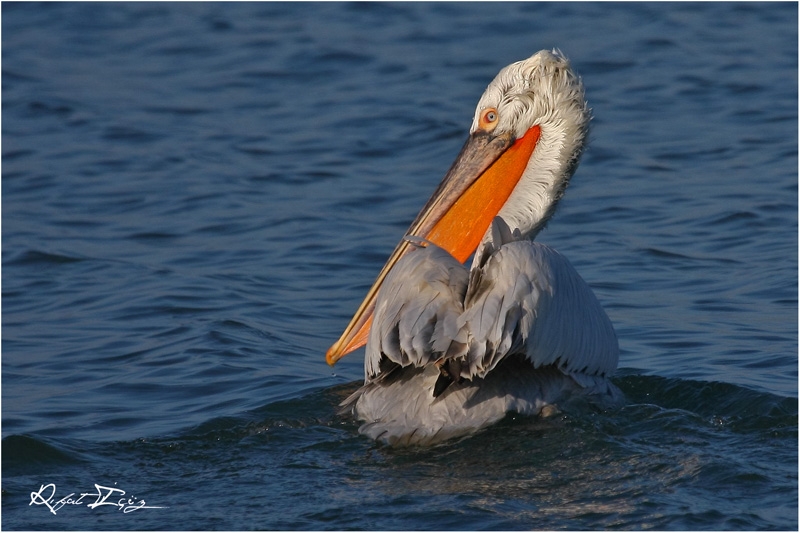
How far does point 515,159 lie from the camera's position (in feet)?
18.5

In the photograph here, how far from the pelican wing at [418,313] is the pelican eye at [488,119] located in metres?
1.40

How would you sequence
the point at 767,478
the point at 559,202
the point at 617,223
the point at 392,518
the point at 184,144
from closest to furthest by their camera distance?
the point at 392,518, the point at 767,478, the point at 559,202, the point at 617,223, the point at 184,144

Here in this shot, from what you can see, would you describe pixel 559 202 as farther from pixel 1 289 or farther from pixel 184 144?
pixel 184 144

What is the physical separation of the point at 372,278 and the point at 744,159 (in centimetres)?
317

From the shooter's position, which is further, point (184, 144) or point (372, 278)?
point (184, 144)

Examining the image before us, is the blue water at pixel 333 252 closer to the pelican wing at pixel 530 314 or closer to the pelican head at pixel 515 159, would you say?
the pelican wing at pixel 530 314

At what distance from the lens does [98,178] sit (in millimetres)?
8922

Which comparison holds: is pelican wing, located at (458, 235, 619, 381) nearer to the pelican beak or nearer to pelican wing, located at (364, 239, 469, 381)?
pelican wing, located at (364, 239, 469, 381)

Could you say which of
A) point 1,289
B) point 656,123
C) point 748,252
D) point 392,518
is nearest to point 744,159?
point 656,123

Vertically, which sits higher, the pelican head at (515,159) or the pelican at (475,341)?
the pelican head at (515,159)

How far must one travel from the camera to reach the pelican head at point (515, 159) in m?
5.45

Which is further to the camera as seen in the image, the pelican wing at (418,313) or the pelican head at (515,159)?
the pelican head at (515,159)

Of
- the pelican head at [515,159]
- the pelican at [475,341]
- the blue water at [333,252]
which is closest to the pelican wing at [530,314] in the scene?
the pelican at [475,341]

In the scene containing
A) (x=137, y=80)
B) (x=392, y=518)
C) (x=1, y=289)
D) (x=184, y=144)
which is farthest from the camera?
(x=137, y=80)
